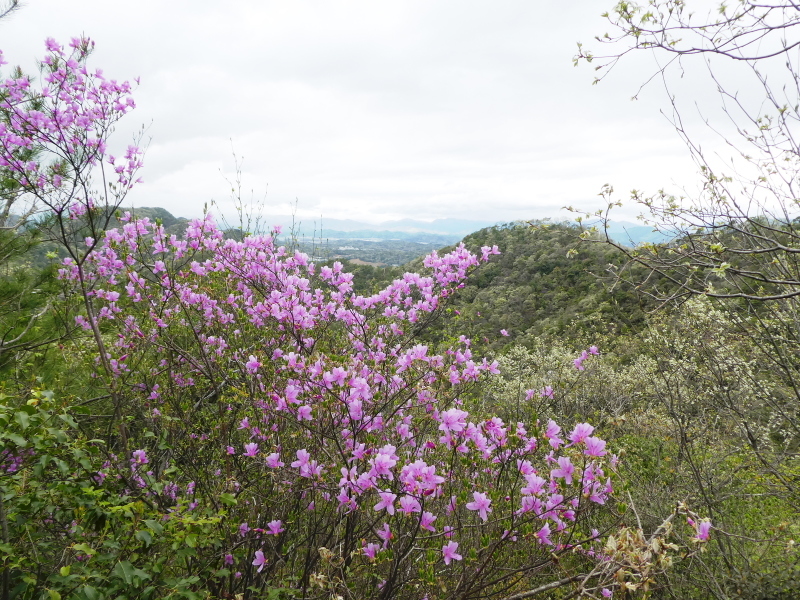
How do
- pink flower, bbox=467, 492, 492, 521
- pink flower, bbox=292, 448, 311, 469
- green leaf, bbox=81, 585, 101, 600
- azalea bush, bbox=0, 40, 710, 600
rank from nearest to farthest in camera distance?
green leaf, bbox=81, 585, 101, 600
azalea bush, bbox=0, 40, 710, 600
pink flower, bbox=467, 492, 492, 521
pink flower, bbox=292, 448, 311, 469

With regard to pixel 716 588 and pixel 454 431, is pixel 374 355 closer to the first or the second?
pixel 454 431

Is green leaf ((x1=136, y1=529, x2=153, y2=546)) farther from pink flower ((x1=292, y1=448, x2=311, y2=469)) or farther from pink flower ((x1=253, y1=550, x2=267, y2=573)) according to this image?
pink flower ((x1=253, y1=550, x2=267, y2=573))

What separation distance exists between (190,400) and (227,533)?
1.55 m

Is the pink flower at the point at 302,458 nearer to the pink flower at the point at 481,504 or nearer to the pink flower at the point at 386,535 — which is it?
the pink flower at the point at 386,535

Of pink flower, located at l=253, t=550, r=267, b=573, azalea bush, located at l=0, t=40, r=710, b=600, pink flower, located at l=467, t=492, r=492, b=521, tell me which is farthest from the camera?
pink flower, located at l=253, t=550, r=267, b=573

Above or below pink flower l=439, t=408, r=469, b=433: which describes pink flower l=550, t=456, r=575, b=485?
below

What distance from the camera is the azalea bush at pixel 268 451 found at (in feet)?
6.22

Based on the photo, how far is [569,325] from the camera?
77.2 feet

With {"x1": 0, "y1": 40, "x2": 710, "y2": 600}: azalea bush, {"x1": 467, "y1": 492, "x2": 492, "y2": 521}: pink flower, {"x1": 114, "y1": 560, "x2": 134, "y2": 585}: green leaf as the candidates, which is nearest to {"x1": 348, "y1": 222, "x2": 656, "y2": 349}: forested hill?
{"x1": 0, "y1": 40, "x2": 710, "y2": 600}: azalea bush

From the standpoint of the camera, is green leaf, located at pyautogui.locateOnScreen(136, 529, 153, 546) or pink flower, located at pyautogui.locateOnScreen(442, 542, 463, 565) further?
pink flower, located at pyautogui.locateOnScreen(442, 542, 463, 565)

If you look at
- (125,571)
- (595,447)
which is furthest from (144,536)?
(595,447)

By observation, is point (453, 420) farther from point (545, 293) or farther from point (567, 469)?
point (545, 293)

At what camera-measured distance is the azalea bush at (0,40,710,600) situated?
1.90 m

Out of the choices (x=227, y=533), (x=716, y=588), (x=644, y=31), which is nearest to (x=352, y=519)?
(x=227, y=533)
